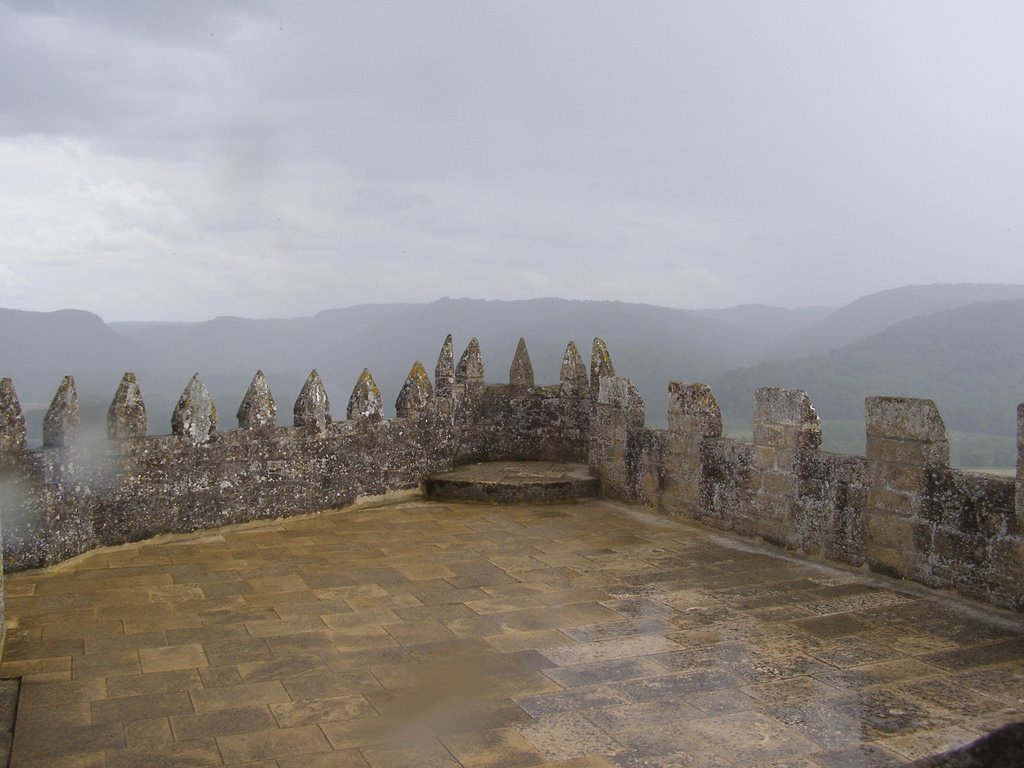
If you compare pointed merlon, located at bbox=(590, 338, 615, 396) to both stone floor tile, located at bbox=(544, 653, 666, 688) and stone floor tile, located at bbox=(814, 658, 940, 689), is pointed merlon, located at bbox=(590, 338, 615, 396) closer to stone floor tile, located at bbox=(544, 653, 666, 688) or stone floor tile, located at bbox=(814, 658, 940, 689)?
stone floor tile, located at bbox=(544, 653, 666, 688)

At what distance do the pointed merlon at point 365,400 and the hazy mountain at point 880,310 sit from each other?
54242 mm

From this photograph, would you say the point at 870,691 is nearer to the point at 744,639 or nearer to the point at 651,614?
the point at 744,639

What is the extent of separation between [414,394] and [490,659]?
4949 mm

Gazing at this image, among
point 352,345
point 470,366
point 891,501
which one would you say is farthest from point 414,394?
point 352,345

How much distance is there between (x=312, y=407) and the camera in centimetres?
786

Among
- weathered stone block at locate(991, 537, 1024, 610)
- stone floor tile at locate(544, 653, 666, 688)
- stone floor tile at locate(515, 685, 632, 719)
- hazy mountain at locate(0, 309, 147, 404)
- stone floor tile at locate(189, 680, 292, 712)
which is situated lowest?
stone floor tile at locate(544, 653, 666, 688)

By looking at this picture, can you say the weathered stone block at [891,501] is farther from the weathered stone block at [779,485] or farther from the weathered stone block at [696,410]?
the weathered stone block at [696,410]

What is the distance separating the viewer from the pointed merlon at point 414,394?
8.89 meters

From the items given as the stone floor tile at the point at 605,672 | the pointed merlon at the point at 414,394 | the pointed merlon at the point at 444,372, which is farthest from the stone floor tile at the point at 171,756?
the pointed merlon at the point at 444,372

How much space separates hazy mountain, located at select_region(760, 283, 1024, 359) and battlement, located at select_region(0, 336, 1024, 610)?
53.5 metres

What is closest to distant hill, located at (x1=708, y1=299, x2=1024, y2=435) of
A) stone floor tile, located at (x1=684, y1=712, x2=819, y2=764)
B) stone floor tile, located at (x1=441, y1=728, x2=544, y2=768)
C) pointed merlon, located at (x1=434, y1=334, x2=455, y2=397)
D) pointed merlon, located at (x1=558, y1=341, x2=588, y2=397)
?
pointed merlon, located at (x1=558, y1=341, x2=588, y2=397)

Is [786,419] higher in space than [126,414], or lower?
lower

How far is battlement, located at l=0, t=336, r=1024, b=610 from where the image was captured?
5.42 metres

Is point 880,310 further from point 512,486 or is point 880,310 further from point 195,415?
point 195,415
